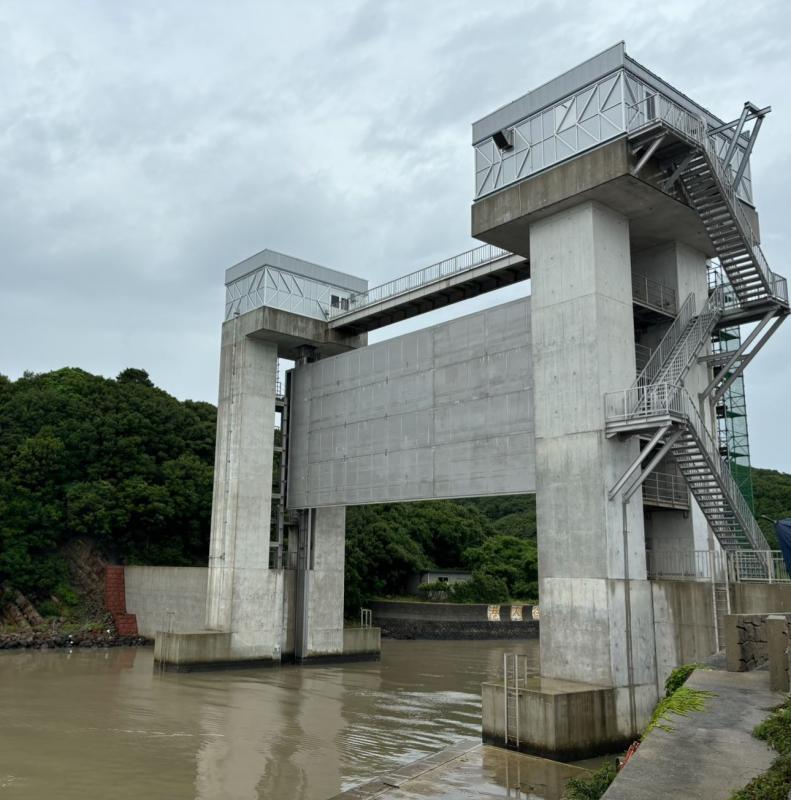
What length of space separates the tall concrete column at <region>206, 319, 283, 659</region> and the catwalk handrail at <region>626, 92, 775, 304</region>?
1874 centimetres

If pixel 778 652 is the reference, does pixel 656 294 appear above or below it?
above

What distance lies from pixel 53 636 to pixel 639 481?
31.7 metres

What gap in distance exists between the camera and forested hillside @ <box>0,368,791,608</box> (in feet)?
140

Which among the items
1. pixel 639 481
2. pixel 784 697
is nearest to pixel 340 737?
pixel 639 481

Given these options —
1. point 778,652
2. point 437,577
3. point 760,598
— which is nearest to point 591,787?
point 778,652

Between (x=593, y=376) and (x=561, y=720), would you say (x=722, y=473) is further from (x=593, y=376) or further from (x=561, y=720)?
(x=561, y=720)

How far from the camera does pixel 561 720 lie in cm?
1606

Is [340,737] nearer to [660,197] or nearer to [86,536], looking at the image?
[660,197]

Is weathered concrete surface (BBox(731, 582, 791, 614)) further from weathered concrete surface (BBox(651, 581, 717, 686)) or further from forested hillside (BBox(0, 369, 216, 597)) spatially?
forested hillside (BBox(0, 369, 216, 597))

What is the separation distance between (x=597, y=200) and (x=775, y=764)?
50.3 ft

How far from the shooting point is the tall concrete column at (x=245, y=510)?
102 feet

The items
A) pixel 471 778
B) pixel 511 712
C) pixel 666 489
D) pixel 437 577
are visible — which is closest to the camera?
pixel 471 778

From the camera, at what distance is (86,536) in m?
44.8

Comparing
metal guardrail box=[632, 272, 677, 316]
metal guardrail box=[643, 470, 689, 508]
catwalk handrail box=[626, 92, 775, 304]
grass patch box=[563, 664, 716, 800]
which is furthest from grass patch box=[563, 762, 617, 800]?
metal guardrail box=[632, 272, 677, 316]
